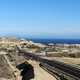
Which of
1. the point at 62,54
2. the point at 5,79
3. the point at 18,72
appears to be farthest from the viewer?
the point at 62,54

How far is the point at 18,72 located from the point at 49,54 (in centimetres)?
1772

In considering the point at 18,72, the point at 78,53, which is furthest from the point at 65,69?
the point at 78,53

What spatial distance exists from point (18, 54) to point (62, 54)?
1721 centimetres

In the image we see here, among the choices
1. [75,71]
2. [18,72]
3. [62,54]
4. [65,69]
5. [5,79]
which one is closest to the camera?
[75,71]

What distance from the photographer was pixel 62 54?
64125 mm

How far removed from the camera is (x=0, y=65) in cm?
6331

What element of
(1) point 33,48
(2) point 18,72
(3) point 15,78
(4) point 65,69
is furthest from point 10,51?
(4) point 65,69

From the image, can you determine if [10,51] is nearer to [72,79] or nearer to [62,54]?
[62,54]

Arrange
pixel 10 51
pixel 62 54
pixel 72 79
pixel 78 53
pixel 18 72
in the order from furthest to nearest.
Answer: pixel 10 51, pixel 62 54, pixel 78 53, pixel 18 72, pixel 72 79

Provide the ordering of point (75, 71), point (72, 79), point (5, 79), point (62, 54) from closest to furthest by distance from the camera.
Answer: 1. point (72, 79)
2. point (75, 71)
3. point (5, 79)
4. point (62, 54)

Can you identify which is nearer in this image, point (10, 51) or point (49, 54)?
point (49, 54)

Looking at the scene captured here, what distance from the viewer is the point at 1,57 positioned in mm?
74375

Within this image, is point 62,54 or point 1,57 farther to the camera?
point 1,57

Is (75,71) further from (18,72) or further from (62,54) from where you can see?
(62,54)
